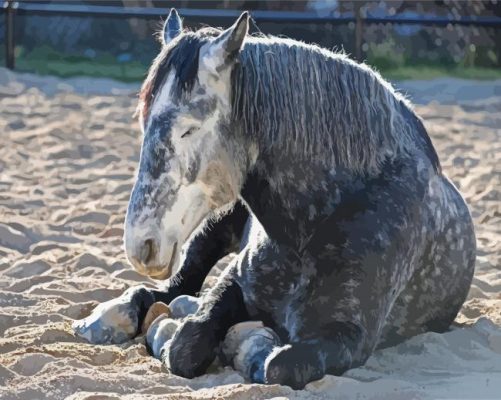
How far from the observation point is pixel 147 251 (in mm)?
3424

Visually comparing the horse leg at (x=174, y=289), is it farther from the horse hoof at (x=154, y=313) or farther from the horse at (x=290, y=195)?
the horse at (x=290, y=195)

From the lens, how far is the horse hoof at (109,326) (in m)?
4.20

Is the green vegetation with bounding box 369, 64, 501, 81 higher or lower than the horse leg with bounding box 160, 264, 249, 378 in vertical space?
lower

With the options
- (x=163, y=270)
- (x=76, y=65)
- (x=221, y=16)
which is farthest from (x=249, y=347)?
(x=221, y=16)

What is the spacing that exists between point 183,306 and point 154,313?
0.11 m

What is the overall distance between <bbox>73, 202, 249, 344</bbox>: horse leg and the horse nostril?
2.79 feet

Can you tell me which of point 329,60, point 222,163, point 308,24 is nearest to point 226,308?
point 222,163

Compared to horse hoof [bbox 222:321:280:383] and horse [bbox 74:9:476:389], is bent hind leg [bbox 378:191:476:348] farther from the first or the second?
horse hoof [bbox 222:321:280:383]

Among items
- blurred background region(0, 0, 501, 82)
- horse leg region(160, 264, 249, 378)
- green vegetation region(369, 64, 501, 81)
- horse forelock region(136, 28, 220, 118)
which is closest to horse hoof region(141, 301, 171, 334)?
horse leg region(160, 264, 249, 378)

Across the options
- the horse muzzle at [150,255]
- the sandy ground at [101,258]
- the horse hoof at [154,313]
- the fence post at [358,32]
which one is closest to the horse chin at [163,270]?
the horse muzzle at [150,255]

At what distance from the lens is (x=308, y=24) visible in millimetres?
13422

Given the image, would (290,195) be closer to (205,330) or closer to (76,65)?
(205,330)

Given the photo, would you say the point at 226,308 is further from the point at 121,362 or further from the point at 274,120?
the point at 274,120

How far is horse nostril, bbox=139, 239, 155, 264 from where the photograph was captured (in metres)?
3.42
